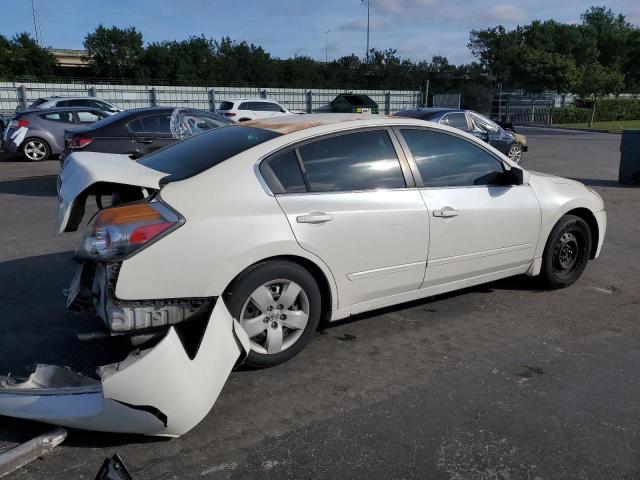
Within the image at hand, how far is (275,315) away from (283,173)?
922 mm

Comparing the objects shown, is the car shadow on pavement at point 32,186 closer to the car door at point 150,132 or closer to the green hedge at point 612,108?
the car door at point 150,132

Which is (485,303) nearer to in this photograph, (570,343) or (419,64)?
(570,343)

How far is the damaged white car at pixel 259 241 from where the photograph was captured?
286 cm

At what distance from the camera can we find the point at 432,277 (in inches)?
165

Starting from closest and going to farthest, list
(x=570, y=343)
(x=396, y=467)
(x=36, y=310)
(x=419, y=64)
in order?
(x=396, y=467)
(x=570, y=343)
(x=36, y=310)
(x=419, y=64)

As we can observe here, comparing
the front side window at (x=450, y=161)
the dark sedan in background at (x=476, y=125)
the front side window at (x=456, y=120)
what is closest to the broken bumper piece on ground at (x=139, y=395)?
the front side window at (x=450, y=161)

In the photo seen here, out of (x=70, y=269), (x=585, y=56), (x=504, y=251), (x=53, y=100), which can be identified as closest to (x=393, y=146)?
(x=504, y=251)

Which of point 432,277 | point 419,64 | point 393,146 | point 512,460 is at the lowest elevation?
point 512,460

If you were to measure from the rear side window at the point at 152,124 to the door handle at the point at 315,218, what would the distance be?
25.0ft

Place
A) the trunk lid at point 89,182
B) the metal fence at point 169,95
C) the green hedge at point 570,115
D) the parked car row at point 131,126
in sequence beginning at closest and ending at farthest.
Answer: the trunk lid at point 89,182 < the parked car row at point 131,126 < the metal fence at point 169,95 < the green hedge at point 570,115

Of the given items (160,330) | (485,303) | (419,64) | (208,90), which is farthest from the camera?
(419,64)

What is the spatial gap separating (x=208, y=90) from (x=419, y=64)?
3369 cm

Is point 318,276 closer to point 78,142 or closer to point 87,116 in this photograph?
point 78,142

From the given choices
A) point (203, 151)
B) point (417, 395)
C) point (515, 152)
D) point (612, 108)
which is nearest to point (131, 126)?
point (203, 151)
